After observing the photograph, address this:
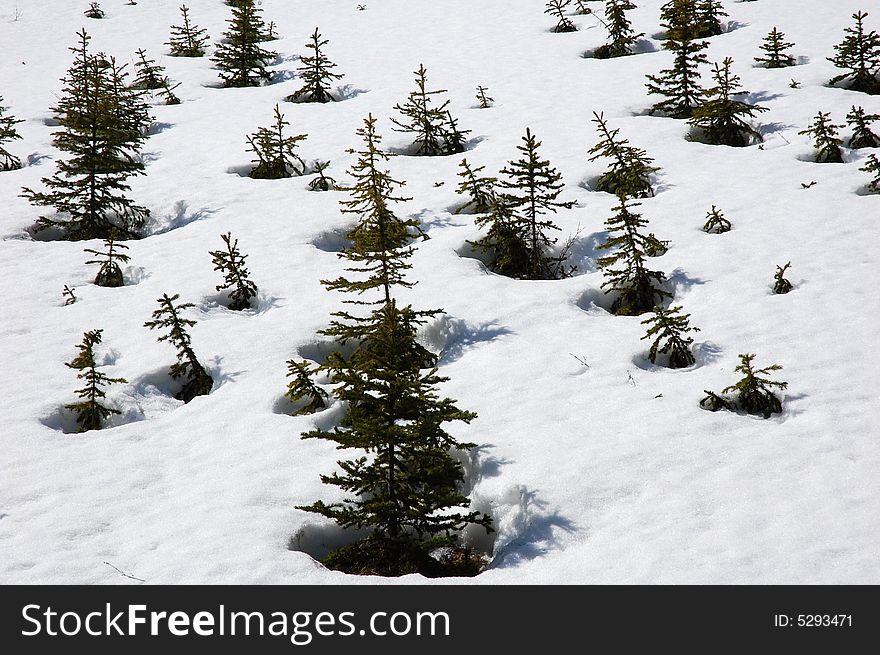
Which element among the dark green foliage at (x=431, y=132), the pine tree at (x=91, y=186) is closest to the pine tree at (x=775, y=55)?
the dark green foliage at (x=431, y=132)

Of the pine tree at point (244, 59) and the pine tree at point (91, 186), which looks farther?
the pine tree at point (244, 59)

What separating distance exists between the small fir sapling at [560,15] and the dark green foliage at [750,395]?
44.7 ft

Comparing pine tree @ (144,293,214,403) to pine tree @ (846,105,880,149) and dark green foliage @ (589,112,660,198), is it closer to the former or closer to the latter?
Answer: dark green foliage @ (589,112,660,198)

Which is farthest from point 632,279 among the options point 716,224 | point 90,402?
point 90,402

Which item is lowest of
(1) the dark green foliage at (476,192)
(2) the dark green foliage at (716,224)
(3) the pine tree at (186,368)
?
(3) the pine tree at (186,368)

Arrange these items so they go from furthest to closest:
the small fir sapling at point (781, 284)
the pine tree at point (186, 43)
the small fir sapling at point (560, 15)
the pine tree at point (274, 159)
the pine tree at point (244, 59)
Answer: the pine tree at point (186, 43)
the small fir sapling at point (560, 15)
the pine tree at point (244, 59)
the pine tree at point (274, 159)
the small fir sapling at point (781, 284)

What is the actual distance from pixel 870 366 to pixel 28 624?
20.9 feet

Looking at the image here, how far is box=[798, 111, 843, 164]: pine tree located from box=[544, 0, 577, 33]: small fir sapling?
28.5ft

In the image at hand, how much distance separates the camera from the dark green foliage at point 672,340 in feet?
19.6

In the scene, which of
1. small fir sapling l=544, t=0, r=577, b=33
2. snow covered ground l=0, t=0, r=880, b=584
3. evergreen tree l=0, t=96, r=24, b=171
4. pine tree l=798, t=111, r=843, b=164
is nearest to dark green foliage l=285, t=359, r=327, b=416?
snow covered ground l=0, t=0, r=880, b=584

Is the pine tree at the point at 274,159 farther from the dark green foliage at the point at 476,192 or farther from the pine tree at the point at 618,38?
the pine tree at the point at 618,38

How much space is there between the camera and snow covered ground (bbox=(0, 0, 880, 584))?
429 cm

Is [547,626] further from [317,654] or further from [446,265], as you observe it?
[446,265]

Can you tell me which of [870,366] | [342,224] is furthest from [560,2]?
[870,366]
